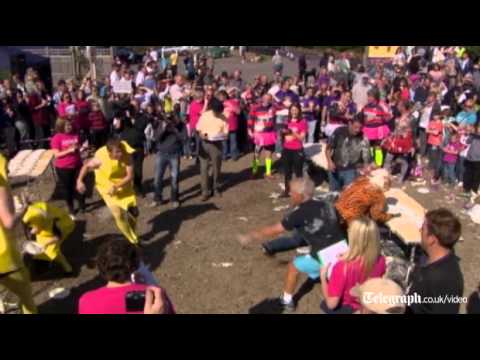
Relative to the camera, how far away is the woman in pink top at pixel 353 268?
3.96 meters

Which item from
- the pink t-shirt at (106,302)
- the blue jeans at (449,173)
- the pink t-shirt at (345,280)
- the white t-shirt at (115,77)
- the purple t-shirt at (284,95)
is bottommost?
the blue jeans at (449,173)

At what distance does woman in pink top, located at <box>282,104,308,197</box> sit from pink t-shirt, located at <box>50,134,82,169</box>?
358 centimetres

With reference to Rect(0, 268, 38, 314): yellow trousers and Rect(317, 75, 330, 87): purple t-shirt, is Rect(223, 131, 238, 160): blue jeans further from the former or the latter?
Rect(0, 268, 38, 314): yellow trousers

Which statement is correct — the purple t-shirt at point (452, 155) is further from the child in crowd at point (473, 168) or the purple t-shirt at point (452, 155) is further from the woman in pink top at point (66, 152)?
the woman in pink top at point (66, 152)

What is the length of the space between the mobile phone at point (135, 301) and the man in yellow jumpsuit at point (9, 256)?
1.79 metres

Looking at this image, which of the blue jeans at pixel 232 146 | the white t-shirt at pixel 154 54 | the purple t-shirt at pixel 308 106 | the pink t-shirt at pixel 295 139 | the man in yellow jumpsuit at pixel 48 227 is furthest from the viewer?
the white t-shirt at pixel 154 54

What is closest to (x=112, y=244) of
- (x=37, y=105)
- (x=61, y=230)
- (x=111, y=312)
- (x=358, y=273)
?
(x=111, y=312)

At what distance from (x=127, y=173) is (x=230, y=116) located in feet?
17.0

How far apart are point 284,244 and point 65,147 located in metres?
3.81

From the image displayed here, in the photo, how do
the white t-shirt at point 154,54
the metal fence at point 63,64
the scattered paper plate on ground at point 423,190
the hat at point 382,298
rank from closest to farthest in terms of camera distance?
1. the hat at point 382,298
2. the scattered paper plate on ground at point 423,190
3. the metal fence at point 63,64
4. the white t-shirt at point 154,54

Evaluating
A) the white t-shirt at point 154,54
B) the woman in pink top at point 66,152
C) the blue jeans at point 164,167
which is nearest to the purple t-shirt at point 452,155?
the blue jeans at point 164,167

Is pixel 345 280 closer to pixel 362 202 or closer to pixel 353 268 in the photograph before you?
pixel 353 268

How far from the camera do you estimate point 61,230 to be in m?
6.43
